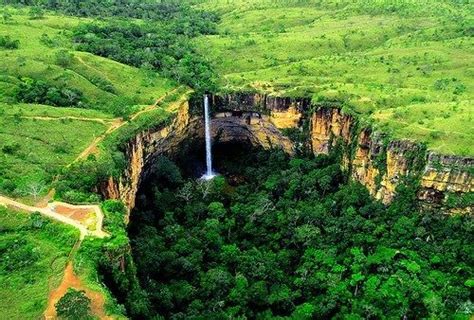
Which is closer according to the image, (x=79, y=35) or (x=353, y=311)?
(x=353, y=311)

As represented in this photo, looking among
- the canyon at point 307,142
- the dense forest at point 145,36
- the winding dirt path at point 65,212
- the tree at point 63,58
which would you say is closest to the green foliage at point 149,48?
the dense forest at point 145,36

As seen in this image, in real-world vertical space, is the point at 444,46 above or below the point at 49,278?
above

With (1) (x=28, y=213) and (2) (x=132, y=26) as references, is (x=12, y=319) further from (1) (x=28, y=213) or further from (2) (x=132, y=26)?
(2) (x=132, y=26)

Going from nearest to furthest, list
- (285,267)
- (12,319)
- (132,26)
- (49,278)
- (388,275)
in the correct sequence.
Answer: (12,319), (49,278), (388,275), (285,267), (132,26)

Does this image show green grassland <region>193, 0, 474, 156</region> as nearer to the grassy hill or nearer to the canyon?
the canyon

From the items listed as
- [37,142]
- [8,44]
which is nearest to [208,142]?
[37,142]

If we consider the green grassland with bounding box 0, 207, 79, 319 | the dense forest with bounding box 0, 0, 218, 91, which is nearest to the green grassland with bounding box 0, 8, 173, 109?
the dense forest with bounding box 0, 0, 218, 91

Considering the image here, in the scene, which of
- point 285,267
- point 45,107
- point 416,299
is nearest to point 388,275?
point 416,299
